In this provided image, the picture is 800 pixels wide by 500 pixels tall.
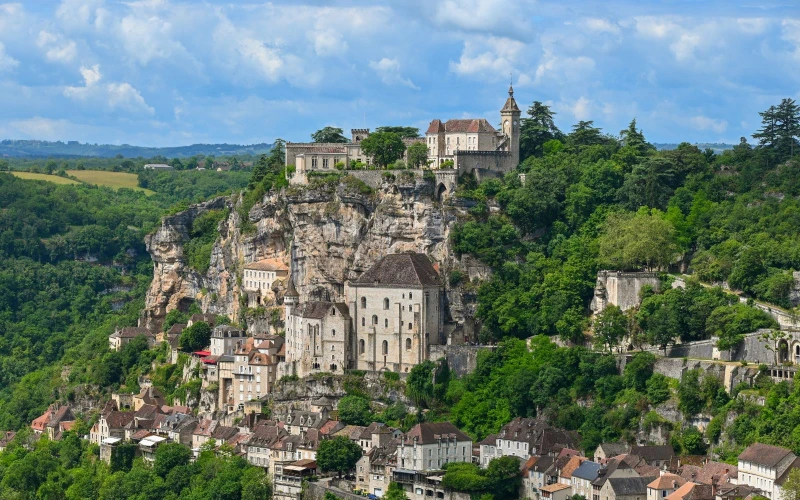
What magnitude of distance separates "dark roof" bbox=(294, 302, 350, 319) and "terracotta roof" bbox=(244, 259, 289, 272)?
29.1 feet

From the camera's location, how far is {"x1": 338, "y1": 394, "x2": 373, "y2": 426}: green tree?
3615 inches

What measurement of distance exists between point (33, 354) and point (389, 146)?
2006 inches

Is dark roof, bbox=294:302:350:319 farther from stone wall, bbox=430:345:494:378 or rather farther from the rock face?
stone wall, bbox=430:345:494:378

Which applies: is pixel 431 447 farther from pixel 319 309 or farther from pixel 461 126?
pixel 461 126

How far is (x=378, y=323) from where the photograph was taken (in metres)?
95.1

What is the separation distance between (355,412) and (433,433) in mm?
8557

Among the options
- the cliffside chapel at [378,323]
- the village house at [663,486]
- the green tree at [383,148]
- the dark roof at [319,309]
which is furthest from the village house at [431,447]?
the green tree at [383,148]

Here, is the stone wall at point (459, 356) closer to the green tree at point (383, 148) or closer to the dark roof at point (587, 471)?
the dark roof at point (587, 471)

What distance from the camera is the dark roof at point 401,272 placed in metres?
94.2

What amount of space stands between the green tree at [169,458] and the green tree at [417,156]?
24.2 meters

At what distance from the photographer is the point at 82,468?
333 ft

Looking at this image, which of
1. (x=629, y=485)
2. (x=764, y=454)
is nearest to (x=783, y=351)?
(x=764, y=454)

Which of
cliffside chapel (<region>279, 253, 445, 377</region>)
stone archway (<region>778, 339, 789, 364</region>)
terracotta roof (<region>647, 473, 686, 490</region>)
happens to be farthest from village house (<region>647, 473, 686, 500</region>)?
cliffside chapel (<region>279, 253, 445, 377</region>)

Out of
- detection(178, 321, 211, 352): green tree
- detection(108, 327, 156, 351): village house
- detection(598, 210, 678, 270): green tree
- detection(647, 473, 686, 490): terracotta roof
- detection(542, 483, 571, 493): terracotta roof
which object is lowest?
detection(542, 483, 571, 493): terracotta roof
